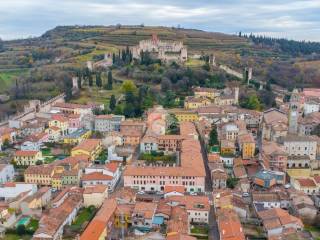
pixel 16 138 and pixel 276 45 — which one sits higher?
pixel 276 45

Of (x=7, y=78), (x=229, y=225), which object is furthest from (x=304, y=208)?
(x=7, y=78)

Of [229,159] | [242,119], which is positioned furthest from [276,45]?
[229,159]

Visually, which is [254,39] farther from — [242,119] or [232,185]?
[232,185]

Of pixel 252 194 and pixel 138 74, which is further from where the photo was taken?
pixel 138 74

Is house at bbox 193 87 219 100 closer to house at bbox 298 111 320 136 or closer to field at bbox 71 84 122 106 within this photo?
field at bbox 71 84 122 106

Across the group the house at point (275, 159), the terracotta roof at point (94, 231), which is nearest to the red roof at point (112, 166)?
the terracotta roof at point (94, 231)

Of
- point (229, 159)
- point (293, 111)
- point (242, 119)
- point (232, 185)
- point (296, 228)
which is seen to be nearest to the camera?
point (296, 228)

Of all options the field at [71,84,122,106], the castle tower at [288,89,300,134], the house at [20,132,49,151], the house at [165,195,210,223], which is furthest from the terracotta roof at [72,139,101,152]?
the castle tower at [288,89,300,134]

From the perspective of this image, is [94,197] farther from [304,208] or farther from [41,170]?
[304,208]
